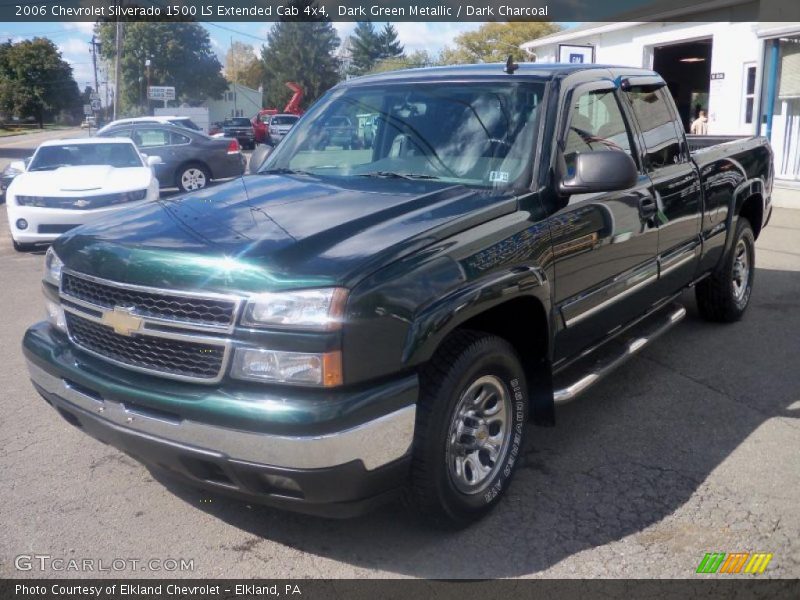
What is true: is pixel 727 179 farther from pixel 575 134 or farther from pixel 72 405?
pixel 72 405

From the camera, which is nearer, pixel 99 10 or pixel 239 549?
pixel 239 549

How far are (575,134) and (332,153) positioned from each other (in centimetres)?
134

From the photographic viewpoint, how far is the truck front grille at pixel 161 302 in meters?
2.88

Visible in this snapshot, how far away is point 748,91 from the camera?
1667 centimetres

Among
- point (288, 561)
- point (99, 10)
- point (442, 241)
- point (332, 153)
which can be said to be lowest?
point (288, 561)

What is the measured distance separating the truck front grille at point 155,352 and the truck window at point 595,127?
1946 mm

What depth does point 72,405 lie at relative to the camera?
3.32m

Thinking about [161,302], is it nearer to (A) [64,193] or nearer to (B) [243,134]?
(A) [64,193]

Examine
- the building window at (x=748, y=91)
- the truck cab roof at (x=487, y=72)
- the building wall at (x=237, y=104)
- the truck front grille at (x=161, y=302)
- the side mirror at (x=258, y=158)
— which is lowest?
the truck front grille at (x=161, y=302)

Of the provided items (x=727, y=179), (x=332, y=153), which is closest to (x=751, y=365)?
(x=727, y=179)

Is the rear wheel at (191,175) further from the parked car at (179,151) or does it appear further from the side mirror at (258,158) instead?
the side mirror at (258,158)

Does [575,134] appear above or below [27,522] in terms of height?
above

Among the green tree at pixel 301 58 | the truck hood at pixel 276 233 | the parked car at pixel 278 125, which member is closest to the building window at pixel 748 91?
the truck hood at pixel 276 233

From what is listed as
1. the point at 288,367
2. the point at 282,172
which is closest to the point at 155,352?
the point at 288,367
